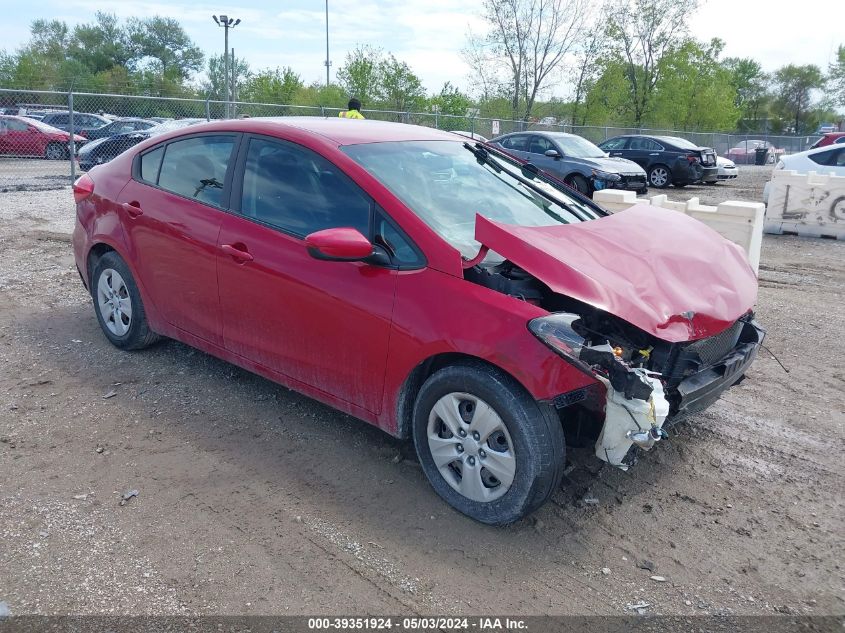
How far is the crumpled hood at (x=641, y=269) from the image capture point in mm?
3131

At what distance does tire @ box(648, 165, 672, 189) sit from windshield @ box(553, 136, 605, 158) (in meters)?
4.51

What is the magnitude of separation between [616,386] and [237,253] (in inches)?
88.4

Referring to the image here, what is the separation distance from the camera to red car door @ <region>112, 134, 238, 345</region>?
4301 millimetres

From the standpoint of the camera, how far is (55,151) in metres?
20.1

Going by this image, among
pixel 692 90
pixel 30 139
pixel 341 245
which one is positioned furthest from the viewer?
pixel 692 90

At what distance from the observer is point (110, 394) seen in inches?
181

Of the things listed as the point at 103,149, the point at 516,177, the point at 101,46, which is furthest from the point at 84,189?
the point at 101,46

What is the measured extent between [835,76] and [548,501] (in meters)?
73.4

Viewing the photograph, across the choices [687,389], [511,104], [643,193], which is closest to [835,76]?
[511,104]

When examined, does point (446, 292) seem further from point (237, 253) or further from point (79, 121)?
point (79, 121)

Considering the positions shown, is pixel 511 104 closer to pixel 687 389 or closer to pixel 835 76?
pixel 687 389

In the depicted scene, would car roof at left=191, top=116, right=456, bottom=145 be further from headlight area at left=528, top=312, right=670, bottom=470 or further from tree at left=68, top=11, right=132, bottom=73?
tree at left=68, top=11, right=132, bottom=73

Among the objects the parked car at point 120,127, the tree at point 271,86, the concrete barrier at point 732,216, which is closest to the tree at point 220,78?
the tree at point 271,86

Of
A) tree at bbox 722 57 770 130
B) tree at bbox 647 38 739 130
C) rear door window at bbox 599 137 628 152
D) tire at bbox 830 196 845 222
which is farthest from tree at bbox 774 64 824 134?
tire at bbox 830 196 845 222
